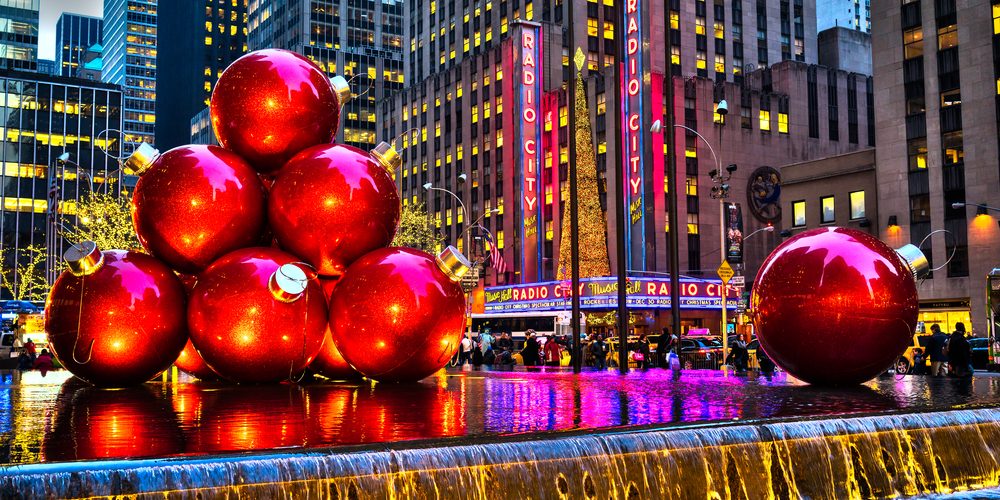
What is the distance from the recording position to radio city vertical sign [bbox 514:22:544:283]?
7838 cm

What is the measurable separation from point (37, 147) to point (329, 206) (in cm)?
11534

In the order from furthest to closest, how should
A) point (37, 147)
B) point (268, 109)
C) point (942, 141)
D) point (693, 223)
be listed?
1. point (37, 147)
2. point (693, 223)
3. point (942, 141)
4. point (268, 109)

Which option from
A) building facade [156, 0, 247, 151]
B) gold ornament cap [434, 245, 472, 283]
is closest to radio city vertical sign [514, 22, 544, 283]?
gold ornament cap [434, 245, 472, 283]

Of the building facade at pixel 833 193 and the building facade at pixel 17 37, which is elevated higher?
the building facade at pixel 17 37

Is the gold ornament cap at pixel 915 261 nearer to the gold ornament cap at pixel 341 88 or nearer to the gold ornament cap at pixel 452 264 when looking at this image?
the gold ornament cap at pixel 452 264

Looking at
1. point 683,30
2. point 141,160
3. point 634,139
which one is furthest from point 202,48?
point 141,160

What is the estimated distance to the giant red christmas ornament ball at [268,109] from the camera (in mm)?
11430

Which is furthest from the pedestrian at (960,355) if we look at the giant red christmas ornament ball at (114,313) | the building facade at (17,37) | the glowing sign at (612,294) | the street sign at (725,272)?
the building facade at (17,37)

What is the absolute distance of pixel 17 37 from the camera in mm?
A: 137250

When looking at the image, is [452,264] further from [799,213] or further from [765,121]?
[765,121]

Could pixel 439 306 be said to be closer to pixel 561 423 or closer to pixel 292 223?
pixel 292 223

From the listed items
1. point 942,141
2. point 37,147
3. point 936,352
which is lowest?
point 936,352

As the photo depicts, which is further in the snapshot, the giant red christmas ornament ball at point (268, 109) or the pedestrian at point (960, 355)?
the pedestrian at point (960, 355)

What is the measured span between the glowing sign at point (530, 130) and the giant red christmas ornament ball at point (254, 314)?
68373 millimetres
